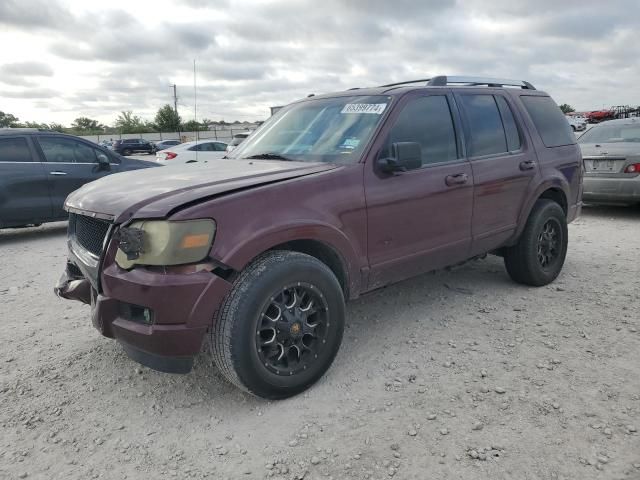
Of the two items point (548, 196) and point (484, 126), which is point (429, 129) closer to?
point (484, 126)

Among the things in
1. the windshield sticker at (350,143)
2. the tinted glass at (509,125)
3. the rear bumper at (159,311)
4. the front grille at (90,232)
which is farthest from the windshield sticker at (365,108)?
the front grille at (90,232)

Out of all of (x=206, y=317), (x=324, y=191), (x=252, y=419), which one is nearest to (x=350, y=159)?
(x=324, y=191)

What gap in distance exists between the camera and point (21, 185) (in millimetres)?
7473

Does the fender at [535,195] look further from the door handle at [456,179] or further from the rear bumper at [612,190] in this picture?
the rear bumper at [612,190]

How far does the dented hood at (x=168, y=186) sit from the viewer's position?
9.00 ft

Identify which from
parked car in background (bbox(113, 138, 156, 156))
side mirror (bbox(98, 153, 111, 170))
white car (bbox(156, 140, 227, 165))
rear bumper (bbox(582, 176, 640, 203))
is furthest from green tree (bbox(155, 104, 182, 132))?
rear bumper (bbox(582, 176, 640, 203))

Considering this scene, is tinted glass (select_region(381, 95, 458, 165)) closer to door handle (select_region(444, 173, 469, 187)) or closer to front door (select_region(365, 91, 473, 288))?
front door (select_region(365, 91, 473, 288))

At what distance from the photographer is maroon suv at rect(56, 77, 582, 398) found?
8.77 ft

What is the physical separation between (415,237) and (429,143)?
2.37ft

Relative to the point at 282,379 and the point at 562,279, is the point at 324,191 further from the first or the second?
the point at 562,279

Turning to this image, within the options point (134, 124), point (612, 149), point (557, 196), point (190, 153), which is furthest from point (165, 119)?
point (557, 196)

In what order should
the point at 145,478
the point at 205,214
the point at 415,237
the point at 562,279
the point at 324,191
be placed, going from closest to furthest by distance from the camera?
1. the point at 145,478
2. the point at 205,214
3. the point at 324,191
4. the point at 415,237
5. the point at 562,279

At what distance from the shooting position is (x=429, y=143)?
387 cm

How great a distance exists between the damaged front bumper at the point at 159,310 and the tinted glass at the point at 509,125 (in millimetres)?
3015
